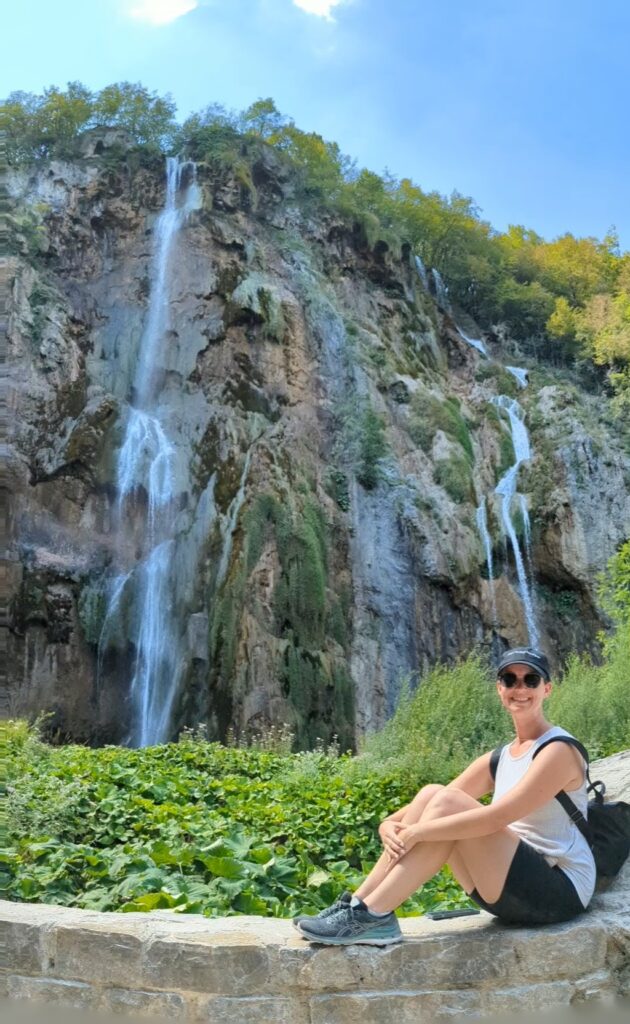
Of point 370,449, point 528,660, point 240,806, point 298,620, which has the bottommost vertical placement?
point 240,806

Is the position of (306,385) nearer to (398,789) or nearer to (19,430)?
(19,430)

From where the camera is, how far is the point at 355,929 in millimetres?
3471

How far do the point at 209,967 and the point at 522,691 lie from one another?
5.46 ft

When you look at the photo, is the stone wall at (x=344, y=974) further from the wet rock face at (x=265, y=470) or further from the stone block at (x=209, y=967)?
the wet rock face at (x=265, y=470)

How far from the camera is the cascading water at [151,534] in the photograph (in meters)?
17.5

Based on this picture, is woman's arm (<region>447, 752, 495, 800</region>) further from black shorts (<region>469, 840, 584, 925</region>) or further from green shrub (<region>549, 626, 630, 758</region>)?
green shrub (<region>549, 626, 630, 758</region>)

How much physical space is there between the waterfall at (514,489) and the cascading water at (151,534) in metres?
8.63

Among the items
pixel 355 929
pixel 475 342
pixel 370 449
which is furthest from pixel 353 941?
pixel 475 342

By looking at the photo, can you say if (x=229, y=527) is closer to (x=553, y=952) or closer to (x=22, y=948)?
(x=22, y=948)

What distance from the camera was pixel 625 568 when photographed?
43.5 feet

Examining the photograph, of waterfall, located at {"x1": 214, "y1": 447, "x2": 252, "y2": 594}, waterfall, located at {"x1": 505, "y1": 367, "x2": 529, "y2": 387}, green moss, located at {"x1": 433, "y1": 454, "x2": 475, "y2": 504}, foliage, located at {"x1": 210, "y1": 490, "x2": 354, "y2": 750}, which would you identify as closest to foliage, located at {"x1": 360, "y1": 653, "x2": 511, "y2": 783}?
foliage, located at {"x1": 210, "y1": 490, "x2": 354, "y2": 750}

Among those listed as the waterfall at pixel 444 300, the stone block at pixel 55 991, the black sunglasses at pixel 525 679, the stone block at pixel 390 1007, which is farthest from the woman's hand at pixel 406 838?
the waterfall at pixel 444 300

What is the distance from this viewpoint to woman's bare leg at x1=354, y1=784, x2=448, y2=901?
141 inches

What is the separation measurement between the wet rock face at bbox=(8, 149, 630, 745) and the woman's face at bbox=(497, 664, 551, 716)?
13388mm
